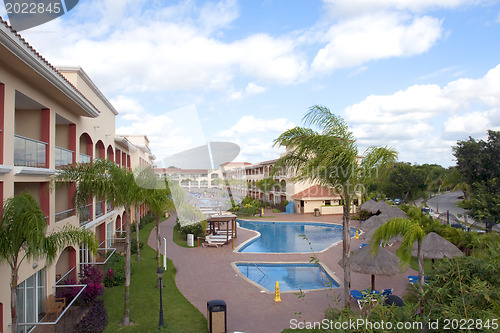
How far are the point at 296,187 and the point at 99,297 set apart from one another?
32768mm

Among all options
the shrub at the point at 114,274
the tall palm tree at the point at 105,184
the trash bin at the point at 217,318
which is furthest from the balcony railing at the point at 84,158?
the trash bin at the point at 217,318

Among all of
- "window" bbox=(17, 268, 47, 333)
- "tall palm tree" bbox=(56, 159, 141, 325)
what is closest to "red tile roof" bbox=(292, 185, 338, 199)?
"tall palm tree" bbox=(56, 159, 141, 325)

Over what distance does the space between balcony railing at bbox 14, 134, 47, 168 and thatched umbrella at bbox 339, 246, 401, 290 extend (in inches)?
437

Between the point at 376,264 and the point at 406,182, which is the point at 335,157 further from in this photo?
the point at 406,182

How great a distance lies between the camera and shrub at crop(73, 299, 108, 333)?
9.12m

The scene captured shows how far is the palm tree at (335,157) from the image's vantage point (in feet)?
32.3

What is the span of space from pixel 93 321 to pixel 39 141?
554 centimetres

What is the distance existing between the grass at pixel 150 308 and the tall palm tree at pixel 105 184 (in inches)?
22.1

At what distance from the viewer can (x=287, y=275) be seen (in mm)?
16781

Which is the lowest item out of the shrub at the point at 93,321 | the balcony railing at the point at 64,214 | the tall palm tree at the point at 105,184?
the shrub at the point at 93,321

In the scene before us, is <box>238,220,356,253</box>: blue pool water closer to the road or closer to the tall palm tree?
the tall palm tree

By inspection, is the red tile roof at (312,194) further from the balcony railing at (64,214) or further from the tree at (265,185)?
the balcony railing at (64,214)

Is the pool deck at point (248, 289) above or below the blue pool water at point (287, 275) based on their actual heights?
above

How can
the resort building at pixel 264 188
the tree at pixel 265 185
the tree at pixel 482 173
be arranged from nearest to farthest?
the tree at pixel 482 173, the resort building at pixel 264 188, the tree at pixel 265 185
